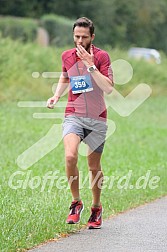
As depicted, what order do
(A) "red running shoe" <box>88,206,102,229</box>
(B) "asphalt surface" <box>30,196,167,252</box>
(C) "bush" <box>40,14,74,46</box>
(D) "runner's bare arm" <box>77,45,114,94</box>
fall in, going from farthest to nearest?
1. (C) "bush" <box>40,14,74,46</box>
2. (A) "red running shoe" <box>88,206,102,229</box>
3. (D) "runner's bare arm" <box>77,45,114,94</box>
4. (B) "asphalt surface" <box>30,196,167,252</box>

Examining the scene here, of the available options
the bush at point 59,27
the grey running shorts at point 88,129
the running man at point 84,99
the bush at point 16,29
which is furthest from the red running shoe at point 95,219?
the bush at point 59,27

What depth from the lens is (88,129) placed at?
8.69m

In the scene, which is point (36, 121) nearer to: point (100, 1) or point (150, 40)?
point (100, 1)

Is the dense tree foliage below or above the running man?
above

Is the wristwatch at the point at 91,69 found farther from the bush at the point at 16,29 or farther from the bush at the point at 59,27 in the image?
the bush at the point at 59,27

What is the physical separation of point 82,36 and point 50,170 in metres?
5.22

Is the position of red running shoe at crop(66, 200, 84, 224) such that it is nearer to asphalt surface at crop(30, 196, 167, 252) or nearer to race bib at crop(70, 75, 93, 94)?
asphalt surface at crop(30, 196, 167, 252)

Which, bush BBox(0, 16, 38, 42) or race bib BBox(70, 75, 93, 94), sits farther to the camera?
bush BBox(0, 16, 38, 42)

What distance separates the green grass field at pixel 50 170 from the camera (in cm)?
861

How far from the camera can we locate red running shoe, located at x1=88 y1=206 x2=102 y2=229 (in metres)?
8.87

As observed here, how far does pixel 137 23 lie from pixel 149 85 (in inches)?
982

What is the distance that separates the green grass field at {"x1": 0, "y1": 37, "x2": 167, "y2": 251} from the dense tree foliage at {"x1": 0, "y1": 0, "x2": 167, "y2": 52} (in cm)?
2534

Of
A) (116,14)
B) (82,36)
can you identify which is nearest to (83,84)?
(82,36)

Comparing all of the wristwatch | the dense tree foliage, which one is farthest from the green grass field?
the dense tree foliage
